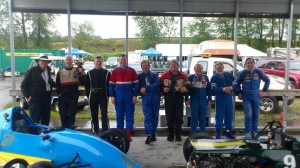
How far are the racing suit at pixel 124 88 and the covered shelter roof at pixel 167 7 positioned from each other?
1.79m

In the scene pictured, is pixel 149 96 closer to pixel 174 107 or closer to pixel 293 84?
pixel 174 107

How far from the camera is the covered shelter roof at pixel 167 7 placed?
7855 mm

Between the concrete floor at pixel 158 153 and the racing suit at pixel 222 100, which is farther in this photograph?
the racing suit at pixel 222 100

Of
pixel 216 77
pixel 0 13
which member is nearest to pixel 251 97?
pixel 216 77

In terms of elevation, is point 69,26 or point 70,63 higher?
point 69,26

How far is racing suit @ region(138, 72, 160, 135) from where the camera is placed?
732cm

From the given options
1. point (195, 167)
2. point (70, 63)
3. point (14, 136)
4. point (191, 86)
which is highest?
point (70, 63)

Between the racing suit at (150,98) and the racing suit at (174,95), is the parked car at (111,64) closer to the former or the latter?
the racing suit at (150,98)

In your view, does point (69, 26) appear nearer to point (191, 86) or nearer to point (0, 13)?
point (191, 86)

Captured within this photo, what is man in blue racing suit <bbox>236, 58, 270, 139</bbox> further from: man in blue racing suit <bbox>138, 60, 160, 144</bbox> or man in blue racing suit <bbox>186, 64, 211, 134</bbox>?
man in blue racing suit <bbox>138, 60, 160, 144</bbox>

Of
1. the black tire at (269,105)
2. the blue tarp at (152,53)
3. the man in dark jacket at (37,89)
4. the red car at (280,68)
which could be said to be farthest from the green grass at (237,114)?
the blue tarp at (152,53)

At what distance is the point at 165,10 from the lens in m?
8.18

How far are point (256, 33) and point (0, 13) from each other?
3186 centimetres

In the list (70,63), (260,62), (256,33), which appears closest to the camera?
(70,63)
